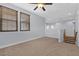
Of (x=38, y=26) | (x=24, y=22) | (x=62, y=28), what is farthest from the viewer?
(x=38, y=26)

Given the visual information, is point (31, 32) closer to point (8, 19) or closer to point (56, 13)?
point (8, 19)

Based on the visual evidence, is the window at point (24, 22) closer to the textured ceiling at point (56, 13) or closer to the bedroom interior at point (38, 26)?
the bedroom interior at point (38, 26)

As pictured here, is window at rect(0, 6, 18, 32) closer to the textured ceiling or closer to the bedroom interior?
the bedroom interior

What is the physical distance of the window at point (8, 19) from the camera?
7.58 feet

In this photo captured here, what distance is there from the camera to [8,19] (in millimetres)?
2303

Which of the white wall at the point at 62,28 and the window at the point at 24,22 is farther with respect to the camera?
the window at the point at 24,22

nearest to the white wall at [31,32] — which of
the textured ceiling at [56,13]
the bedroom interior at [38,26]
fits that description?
the bedroom interior at [38,26]

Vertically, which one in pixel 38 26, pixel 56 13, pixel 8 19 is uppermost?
pixel 56 13

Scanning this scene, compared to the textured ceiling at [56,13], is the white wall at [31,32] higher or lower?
lower

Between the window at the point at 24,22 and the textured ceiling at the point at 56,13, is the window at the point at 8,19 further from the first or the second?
the textured ceiling at the point at 56,13

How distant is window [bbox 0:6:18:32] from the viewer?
231 centimetres

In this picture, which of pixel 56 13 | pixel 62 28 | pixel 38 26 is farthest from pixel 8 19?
pixel 62 28

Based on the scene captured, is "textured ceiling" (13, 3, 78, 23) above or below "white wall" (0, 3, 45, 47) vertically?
above

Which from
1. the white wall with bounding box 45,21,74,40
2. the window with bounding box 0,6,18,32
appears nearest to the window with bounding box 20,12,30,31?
the window with bounding box 0,6,18,32
